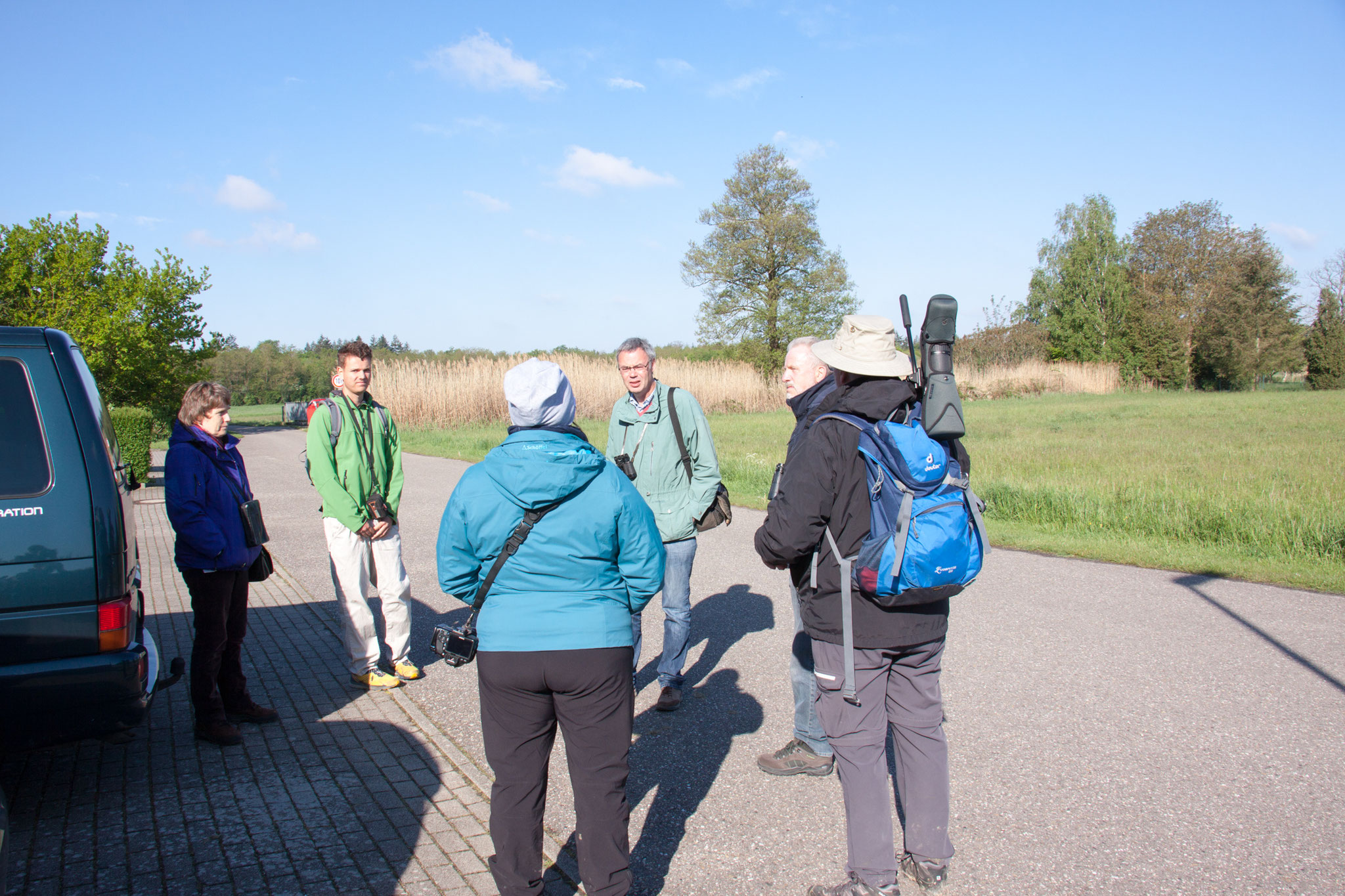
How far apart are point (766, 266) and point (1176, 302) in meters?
31.1

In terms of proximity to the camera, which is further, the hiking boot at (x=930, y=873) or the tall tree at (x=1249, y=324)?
the tall tree at (x=1249, y=324)

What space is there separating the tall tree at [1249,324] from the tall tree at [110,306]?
5911cm

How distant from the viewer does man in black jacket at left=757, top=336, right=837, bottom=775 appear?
364 cm

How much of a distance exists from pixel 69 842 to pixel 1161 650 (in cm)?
606

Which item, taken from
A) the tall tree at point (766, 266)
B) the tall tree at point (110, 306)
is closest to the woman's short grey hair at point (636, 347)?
the tall tree at point (110, 306)

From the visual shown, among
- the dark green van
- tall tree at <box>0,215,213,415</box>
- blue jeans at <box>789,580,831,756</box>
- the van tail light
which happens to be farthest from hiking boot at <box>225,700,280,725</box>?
tall tree at <box>0,215,213,415</box>

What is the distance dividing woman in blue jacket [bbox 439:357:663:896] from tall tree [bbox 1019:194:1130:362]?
210 ft

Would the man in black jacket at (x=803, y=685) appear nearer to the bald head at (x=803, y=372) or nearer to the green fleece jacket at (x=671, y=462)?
the bald head at (x=803, y=372)

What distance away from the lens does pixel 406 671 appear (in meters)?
5.16

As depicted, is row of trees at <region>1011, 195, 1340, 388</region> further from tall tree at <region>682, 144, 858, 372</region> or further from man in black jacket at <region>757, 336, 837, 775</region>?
man in black jacket at <region>757, 336, 837, 775</region>

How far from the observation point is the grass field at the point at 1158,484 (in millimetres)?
8164

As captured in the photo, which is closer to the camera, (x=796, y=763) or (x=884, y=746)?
(x=884, y=746)

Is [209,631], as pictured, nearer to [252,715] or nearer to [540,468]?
[252,715]

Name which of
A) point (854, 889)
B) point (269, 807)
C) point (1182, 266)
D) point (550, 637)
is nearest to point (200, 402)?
point (269, 807)
